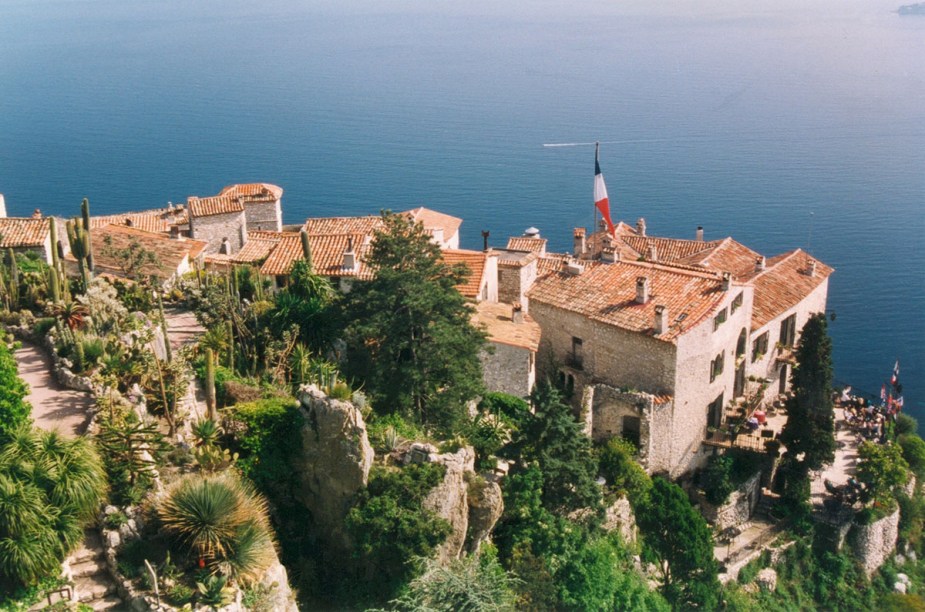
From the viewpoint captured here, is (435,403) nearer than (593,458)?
Yes

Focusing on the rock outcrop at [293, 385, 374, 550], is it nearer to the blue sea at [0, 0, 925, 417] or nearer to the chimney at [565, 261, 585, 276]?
the chimney at [565, 261, 585, 276]

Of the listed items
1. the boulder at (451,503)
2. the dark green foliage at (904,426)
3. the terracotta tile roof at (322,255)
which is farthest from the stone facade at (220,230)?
the dark green foliage at (904,426)

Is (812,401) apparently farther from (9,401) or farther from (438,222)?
(9,401)

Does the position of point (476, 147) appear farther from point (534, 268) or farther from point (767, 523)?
point (767, 523)

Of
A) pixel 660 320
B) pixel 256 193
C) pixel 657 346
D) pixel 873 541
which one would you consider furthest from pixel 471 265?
pixel 256 193

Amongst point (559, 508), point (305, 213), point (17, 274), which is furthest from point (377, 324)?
point (305, 213)

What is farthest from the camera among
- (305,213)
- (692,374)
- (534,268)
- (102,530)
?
(305,213)

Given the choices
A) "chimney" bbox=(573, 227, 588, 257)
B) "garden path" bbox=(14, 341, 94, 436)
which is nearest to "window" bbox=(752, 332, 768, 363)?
"chimney" bbox=(573, 227, 588, 257)
